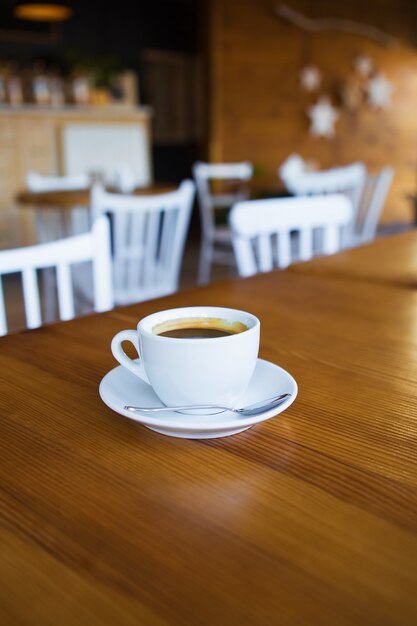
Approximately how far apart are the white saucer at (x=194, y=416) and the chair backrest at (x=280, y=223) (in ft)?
2.49

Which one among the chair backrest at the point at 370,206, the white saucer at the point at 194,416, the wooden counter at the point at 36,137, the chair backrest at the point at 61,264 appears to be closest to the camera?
the white saucer at the point at 194,416

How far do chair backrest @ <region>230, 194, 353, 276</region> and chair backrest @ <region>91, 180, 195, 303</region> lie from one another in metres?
0.88

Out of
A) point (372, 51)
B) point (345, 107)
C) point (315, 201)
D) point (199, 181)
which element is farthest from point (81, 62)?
point (315, 201)

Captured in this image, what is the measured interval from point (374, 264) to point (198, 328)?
2.62 feet

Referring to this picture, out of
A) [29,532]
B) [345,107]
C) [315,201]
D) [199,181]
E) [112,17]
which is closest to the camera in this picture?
[29,532]

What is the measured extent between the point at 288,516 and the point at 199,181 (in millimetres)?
3929

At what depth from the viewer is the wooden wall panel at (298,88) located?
601 centimetres

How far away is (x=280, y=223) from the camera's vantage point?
1488 millimetres

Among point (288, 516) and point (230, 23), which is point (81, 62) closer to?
point (230, 23)

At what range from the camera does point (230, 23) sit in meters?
5.89

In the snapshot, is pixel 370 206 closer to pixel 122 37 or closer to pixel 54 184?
pixel 54 184

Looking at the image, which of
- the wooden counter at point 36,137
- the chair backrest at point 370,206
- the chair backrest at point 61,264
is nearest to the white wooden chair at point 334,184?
the chair backrest at point 370,206

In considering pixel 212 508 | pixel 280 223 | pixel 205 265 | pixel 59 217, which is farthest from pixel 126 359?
pixel 205 265

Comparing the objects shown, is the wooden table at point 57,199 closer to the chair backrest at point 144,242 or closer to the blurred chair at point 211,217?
the chair backrest at point 144,242
